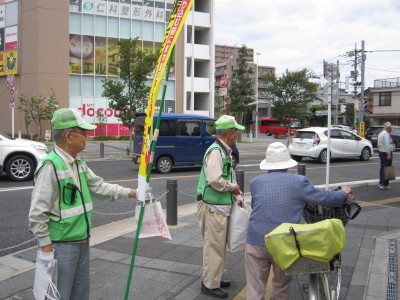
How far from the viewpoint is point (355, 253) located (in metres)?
5.56

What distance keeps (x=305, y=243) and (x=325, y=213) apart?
0.75 meters

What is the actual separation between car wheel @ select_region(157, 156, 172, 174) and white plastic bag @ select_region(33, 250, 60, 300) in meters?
11.6

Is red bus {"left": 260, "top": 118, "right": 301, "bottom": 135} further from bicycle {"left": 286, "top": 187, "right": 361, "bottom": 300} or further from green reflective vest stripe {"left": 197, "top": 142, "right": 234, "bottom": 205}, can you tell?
bicycle {"left": 286, "top": 187, "right": 361, "bottom": 300}

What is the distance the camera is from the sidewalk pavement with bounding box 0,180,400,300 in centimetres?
426

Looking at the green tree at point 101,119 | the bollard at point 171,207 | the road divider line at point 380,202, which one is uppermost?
the green tree at point 101,119

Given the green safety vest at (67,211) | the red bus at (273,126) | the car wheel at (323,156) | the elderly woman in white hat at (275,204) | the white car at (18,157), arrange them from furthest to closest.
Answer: the red bus at (273,126), the car wheel at (323,156), the white car at (18,157), the elderly woman in white hat at (275,204), the green safety vest at (67,211)

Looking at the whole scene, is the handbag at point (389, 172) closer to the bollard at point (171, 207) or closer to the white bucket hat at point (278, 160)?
the bollard at point (171, 207)

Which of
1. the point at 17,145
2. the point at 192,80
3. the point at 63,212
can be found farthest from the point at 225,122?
the point at 192,80

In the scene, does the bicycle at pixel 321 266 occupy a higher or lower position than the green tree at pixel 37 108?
lower

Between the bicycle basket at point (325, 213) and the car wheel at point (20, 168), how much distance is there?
9961mm

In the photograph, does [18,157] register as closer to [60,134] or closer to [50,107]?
[60,134]

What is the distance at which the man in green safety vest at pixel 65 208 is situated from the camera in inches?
108

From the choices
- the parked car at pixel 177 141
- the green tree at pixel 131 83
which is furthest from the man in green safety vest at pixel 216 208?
the green tree at pixel 131 83

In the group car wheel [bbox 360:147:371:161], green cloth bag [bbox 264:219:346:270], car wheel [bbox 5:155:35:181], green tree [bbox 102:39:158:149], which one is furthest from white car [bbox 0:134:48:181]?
car wheel [bbox 360:147:371:161]
